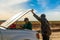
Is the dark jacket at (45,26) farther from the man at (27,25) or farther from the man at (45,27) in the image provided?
the man at (27,25)

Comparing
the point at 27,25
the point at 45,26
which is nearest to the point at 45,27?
the point at 45,26

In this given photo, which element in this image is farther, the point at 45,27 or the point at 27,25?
the point at 45,27

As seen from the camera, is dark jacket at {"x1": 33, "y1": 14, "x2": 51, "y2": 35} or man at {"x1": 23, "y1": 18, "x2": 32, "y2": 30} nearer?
man at {"x1": 23, "y1": 18, "x2": 32, "y2": 30}

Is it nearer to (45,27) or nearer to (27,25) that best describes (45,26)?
(45,27)

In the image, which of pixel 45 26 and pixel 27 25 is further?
pixel 45 26

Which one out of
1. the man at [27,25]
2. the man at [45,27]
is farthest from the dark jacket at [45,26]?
the man at [27,25]

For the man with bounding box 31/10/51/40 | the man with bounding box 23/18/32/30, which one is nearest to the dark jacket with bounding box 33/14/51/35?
the man with bounding box 31/10/51/40

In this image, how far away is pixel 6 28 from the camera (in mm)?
8523

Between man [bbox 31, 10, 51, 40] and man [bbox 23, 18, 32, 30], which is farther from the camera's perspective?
man [bbox 31, 10, 51, 40]

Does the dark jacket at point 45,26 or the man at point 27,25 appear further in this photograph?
the dark jacket at point 45,26

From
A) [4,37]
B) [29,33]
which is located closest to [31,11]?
[29,33]

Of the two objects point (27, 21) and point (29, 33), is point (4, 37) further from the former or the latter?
point (27, 21)

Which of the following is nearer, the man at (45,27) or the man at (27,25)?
the man at (27,25)

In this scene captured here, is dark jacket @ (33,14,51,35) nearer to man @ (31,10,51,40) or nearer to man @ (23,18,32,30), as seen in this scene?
man @ (31,10,51,40)
